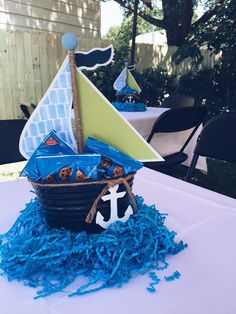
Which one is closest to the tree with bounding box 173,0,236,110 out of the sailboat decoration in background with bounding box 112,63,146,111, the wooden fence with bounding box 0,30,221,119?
the wooden fence with bounding box 0,30,221,119

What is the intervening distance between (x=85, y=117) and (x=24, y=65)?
3.93 meters

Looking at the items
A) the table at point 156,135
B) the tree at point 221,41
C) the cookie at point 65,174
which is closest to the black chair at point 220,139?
the table at point 156,135

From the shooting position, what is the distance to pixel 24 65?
13.5ft

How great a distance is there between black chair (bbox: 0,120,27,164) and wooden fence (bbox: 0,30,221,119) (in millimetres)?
2835

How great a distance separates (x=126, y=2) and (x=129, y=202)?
21.8ft

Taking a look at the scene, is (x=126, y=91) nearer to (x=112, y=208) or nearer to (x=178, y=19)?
(x=112, y=208)

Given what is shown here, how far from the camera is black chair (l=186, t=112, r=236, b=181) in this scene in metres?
1.46

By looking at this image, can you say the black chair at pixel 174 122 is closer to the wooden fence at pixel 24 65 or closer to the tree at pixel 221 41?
the tree at pixel 221 41

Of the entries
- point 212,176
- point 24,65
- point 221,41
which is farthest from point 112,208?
point 221,41

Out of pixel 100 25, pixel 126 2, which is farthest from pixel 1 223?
pixel 126 2

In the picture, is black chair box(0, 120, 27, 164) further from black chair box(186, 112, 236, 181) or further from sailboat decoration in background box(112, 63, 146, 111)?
sailboat decoration in background box(112, 63, 146, 111)

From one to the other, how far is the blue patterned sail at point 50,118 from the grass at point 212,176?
93.8 inches

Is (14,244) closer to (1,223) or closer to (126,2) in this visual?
(1,223)

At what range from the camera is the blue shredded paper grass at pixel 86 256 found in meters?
0.45
